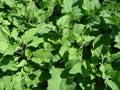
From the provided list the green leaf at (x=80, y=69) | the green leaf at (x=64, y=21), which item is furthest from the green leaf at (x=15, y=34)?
the green leaf at (x=80, y=69)

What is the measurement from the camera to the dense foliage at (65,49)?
3.58m

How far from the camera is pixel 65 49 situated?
367 centimetres

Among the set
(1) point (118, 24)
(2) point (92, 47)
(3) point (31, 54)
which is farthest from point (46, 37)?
(1) point (118, 24)

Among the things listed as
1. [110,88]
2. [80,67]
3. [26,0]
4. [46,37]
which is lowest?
[110,88]

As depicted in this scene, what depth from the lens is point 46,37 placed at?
3.93m

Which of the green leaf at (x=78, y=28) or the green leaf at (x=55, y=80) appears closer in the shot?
the green leaf at (x=55, y=80)

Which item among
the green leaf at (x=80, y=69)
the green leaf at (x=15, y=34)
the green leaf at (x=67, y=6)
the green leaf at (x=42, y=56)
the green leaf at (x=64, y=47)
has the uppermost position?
the green leaf at (x=67, y=6)

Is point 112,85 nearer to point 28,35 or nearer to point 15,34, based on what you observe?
point 28,35

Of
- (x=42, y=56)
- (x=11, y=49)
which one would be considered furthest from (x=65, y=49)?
(x=11, y=49)

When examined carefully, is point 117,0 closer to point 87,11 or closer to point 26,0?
point 87,11

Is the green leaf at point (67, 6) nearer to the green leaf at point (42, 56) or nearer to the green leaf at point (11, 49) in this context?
the green leaf at point (42, 56)

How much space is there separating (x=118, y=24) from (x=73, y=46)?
61cm

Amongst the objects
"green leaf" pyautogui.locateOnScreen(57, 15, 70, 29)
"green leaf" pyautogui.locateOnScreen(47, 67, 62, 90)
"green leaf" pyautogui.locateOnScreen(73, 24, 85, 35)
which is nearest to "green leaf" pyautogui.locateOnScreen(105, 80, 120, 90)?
"green leaf" pyautogui.locateOnScreen(47, 67, 62, 90)

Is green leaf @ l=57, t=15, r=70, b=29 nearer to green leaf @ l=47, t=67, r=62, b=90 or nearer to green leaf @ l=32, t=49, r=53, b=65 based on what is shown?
green leaf @ l=32, t=49, r=53, b=65
